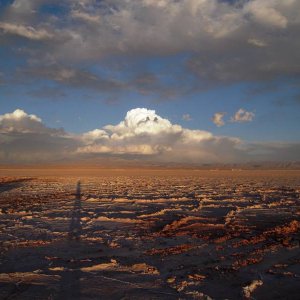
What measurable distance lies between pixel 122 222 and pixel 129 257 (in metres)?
4.41

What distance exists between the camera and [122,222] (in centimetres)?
1204

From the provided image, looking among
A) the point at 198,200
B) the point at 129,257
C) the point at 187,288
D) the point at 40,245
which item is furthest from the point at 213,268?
the point at 198,200

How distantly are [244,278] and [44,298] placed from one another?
3192 mm

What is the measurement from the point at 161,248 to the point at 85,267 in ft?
6.74

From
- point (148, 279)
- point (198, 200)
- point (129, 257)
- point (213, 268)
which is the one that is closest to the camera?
point (148, 279)

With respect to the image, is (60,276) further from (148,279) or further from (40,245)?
(40,245)

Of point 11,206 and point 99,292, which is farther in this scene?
point 11,206

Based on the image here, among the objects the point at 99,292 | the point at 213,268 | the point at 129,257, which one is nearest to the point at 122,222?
the point at 129,257

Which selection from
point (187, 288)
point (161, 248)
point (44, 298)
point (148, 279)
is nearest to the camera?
point (44, 298)

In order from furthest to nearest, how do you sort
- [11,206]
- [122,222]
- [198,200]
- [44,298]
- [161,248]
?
[198,200] < [11,206] < [122,222] < [161,248] < [44,298]

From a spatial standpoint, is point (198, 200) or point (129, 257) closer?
point (129, 257)

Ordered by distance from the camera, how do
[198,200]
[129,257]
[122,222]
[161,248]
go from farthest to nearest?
[198,200] < [122,222] < [161,248] < [129,257]

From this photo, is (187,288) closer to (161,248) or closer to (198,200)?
(161,248)

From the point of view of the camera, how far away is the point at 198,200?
1816 centimetres
